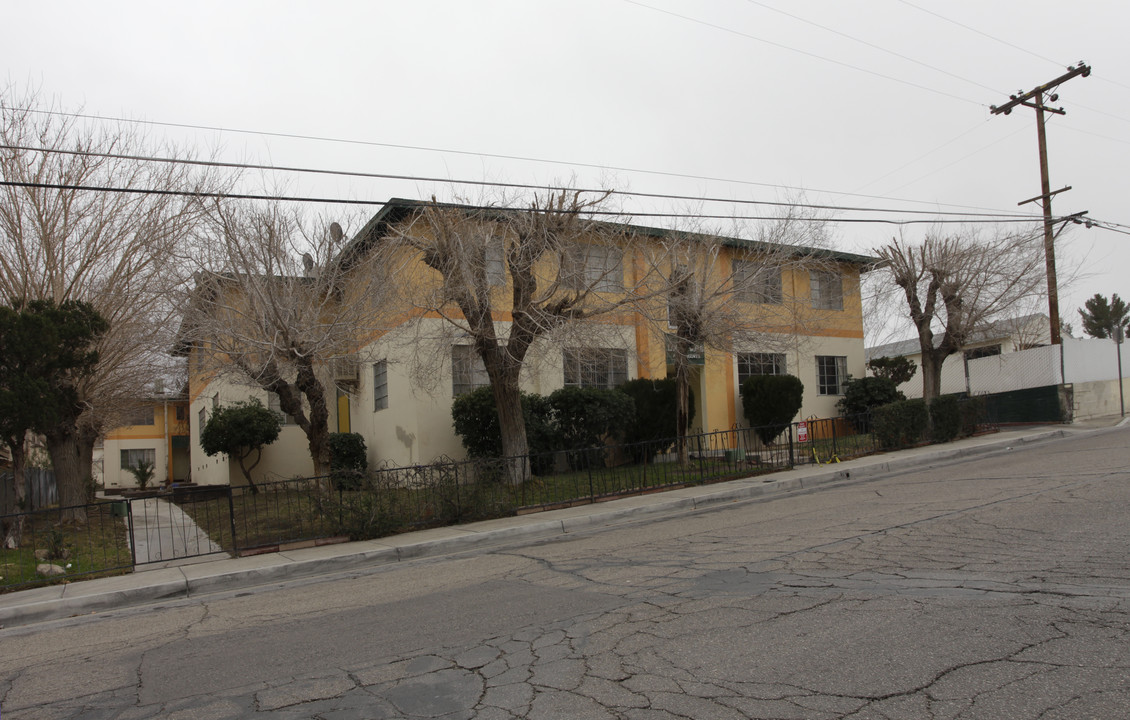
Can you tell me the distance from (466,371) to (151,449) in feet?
105

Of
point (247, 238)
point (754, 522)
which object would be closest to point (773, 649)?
point (754, 522)

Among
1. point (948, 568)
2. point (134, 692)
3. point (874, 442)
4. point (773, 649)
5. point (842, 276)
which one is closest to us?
point (773, 649)

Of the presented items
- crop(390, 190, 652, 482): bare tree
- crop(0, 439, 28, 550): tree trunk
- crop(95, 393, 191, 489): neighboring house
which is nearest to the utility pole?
crop(390, 190, 652, 482): bare tree

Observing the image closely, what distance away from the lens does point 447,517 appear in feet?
42.4

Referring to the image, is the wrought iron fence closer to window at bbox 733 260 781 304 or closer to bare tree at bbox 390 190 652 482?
bare tree at bbox 390 190 652 482

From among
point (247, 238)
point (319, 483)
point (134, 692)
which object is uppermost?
point (247, 238)

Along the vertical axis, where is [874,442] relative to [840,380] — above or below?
below

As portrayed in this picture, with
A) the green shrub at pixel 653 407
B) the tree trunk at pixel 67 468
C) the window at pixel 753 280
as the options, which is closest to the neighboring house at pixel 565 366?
the window at pixel 753 280

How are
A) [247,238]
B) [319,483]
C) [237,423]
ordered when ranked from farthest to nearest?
[237,423]
[247,238]
[319,483]

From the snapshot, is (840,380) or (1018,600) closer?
(1018,600)

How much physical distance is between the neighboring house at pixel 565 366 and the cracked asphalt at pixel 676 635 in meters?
7.23

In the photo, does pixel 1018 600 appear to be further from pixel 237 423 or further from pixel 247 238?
pixel 237 423

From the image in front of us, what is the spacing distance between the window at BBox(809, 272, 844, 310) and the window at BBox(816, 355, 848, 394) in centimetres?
175

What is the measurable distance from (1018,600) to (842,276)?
65.5 feet
